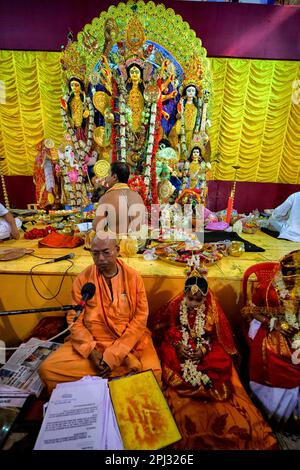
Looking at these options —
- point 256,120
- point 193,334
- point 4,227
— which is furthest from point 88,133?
point 193,334

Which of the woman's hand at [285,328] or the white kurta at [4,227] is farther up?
the white kurta at [4,227]

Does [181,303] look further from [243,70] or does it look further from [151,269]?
[243,70]

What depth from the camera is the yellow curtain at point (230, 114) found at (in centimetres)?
593

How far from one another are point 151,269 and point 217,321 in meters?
0.96

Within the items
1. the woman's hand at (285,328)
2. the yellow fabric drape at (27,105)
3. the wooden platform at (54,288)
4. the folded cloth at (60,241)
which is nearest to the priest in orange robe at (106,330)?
the wooden platform at (54,288)

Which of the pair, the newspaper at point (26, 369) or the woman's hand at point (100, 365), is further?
the newspaper at point (26, 369)

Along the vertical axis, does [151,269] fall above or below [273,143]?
below

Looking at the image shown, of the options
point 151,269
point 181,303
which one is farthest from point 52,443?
point 151,269

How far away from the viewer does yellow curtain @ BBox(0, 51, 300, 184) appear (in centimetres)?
593

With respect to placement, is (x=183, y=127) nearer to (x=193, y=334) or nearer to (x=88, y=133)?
(x=88, y=133)

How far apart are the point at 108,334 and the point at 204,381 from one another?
844mm

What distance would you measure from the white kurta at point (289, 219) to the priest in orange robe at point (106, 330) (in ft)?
11.3

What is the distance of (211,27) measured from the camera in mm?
5680

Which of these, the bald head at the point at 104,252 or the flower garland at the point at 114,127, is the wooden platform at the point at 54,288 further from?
the flower garland at the point at 114,127
